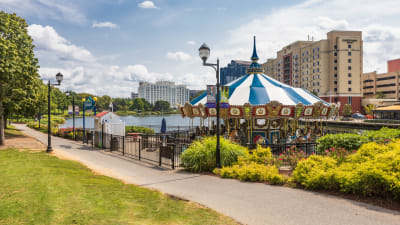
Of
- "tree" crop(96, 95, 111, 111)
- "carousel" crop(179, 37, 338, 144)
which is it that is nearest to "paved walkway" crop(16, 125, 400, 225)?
"carousel" crop(179, 37, 338, 144)

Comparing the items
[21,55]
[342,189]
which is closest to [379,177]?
[342,189]

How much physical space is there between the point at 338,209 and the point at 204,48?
7.44 metres

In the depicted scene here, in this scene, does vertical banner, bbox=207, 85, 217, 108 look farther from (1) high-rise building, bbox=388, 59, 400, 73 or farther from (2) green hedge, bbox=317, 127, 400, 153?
(1) high-rise building, bbox=388, 59, 400, 73

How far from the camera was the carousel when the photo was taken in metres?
17.1

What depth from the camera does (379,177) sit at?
6.58m

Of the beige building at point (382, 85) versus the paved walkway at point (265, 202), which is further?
the beige building at point (382, 85)

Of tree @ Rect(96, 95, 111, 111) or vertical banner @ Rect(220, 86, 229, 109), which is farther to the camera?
tree @ Rect(96, 95, 111, 111)

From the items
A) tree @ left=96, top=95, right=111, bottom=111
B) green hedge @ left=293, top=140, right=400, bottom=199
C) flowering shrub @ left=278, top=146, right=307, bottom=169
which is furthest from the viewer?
tree @ left=96, top=95, right=111, bottom=111

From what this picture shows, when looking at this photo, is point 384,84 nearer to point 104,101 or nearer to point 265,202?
point 265,202

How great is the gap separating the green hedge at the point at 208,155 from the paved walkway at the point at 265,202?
0.73 meters

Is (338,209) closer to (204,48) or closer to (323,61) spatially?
(204,48)

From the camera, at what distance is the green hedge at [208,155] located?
1109 cm

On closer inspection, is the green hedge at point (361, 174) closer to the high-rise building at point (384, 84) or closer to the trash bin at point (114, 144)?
the trash bin at point (114, 144)

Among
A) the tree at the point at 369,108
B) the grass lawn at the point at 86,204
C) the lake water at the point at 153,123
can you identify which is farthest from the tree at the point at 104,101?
the grass lawn at the point at 86,204
